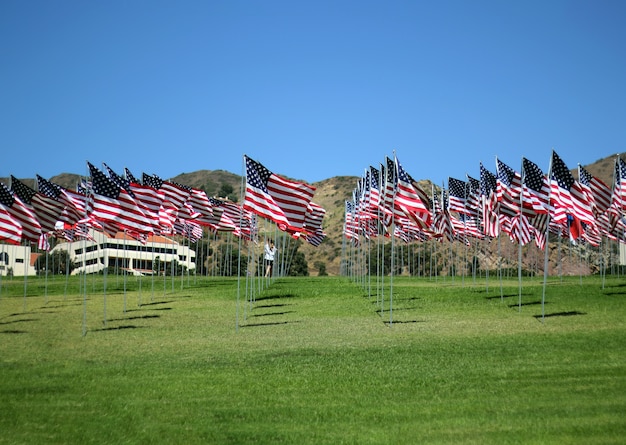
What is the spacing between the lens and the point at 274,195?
31094 mm

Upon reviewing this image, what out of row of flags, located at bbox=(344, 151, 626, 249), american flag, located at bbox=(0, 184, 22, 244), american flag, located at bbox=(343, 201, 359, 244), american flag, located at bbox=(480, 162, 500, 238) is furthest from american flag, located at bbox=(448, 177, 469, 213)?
american flag, located at bbox=(0, 184, 22, 244)

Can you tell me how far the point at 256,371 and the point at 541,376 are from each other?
6.64 m

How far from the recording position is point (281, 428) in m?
15.4

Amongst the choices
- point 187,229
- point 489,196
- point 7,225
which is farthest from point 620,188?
point 187,229

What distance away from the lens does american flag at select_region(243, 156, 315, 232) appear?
31016 millimetres

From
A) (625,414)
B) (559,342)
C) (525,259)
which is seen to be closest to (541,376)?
(625,414)

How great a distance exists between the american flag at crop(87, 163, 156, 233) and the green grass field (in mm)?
3955

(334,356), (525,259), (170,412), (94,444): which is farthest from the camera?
(525,259)

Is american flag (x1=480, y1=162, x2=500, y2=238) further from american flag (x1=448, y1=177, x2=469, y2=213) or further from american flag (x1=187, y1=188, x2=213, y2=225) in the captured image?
american flag (x1=187, y1=188, x2=213, y2=225)

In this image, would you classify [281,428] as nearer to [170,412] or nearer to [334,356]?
[170,412]

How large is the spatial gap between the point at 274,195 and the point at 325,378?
1218cm

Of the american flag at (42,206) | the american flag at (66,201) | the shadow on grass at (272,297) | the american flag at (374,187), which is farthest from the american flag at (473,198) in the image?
the american flag at (42,206)

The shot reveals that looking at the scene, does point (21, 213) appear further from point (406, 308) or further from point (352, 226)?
point (352, 226)

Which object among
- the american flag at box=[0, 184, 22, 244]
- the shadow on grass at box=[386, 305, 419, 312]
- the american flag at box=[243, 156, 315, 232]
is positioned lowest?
the shadow on grass at box=[386, 305, 419, 312]
